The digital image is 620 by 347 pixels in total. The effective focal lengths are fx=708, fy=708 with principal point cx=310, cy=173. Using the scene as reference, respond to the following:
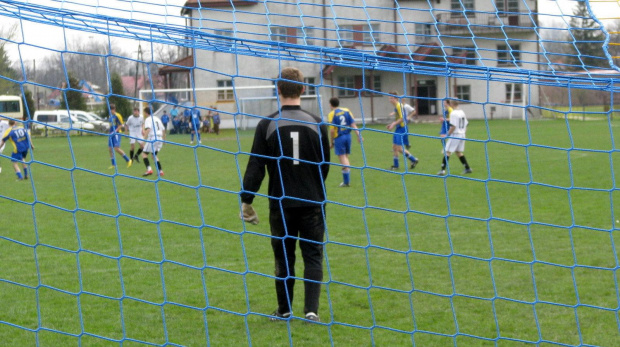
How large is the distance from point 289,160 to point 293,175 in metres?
0.10

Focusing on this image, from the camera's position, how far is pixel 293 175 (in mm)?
4637

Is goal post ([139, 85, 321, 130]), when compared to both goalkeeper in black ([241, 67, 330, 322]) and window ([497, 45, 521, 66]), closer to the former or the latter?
window ([497, 45, 521, 66])

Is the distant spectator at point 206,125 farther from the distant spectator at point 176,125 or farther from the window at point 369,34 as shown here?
the window at point 369,34

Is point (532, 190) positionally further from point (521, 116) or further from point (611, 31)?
point (521, 116)

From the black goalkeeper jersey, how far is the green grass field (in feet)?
0.99

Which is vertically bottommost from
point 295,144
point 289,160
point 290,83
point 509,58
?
point 289,160

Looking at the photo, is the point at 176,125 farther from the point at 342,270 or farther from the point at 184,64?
the point at 342,270

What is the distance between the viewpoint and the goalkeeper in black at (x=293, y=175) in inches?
182

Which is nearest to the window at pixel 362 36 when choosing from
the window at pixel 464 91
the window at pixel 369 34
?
the window at pixel 369 34

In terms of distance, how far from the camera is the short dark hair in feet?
15.2

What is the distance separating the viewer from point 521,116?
37.9 m

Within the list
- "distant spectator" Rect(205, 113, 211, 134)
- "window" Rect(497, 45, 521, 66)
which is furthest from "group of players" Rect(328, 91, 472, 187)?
"distant spectator" Rect(205, 113, 211, 134)

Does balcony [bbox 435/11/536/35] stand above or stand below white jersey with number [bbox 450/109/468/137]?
above

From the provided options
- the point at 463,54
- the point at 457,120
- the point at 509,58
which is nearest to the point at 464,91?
the point at 457,120
